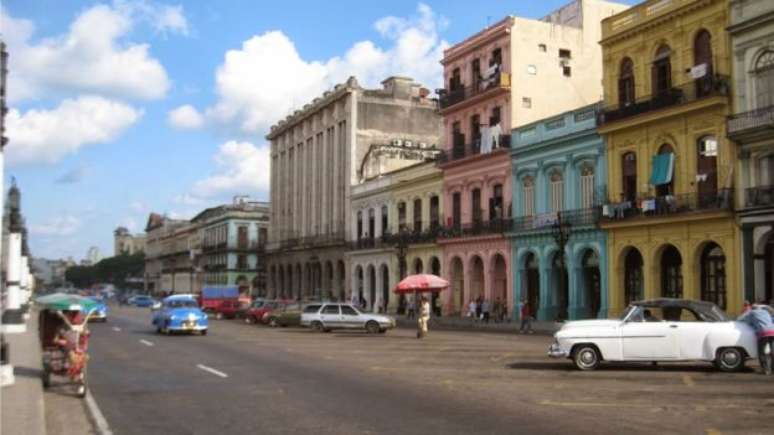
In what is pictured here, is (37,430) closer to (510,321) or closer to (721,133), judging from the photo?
(721,133)

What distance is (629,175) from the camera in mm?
37281

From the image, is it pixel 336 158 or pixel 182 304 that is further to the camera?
pixel 336 158

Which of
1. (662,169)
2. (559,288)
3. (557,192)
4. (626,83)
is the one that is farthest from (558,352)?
(559,288)

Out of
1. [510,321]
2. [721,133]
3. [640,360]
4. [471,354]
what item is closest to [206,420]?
[640,360]

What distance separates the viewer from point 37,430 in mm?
10539

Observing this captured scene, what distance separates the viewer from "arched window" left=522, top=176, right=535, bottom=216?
144 feet

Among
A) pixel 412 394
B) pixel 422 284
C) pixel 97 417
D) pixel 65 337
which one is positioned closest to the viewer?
pixel 97 417

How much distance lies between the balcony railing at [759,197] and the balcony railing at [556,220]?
26.9ft

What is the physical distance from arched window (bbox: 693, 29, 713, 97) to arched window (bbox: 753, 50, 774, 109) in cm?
190

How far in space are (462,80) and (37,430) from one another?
43213 mm

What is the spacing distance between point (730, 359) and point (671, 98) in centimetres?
1979

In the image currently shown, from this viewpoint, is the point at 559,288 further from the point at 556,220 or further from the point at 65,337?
the point at 65,337

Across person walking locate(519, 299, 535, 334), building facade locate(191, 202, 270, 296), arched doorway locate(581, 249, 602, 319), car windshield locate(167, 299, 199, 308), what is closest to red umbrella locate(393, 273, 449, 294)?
person walking locate(519, 299, 535, 334)

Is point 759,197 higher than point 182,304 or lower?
higher
